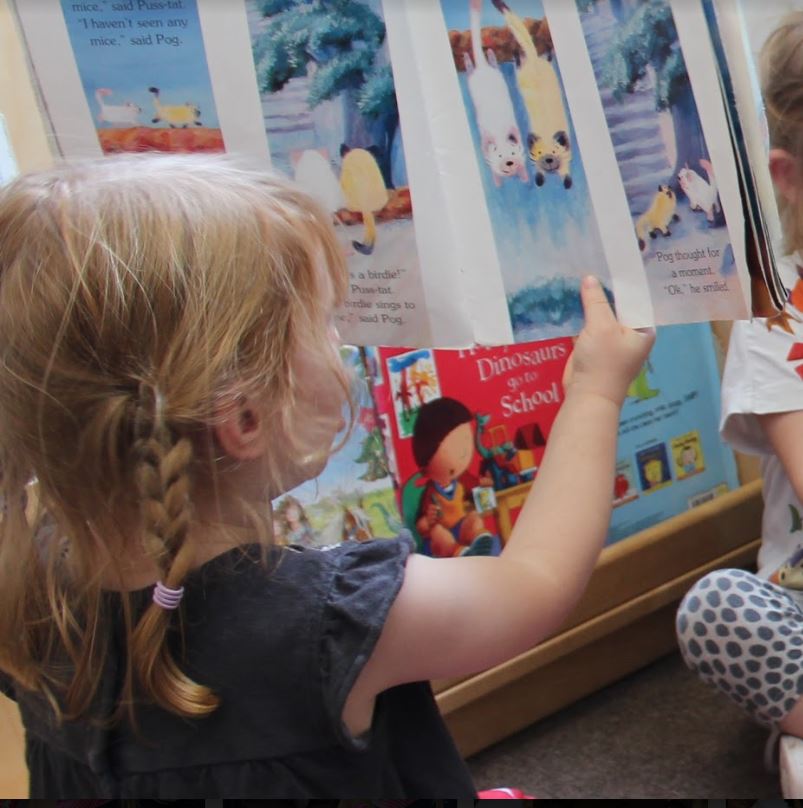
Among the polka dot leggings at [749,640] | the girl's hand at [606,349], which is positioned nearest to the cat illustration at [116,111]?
the girl's hand at [606,349]

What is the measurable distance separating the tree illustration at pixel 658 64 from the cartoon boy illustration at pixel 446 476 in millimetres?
557

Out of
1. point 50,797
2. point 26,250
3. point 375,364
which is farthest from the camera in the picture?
point 375,364

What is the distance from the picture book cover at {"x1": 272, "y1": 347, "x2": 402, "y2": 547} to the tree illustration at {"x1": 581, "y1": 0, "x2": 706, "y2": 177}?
0.50 meters

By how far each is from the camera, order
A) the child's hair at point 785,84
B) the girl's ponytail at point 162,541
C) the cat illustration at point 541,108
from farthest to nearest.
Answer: the child's hair at point 785,84 < the cat illustration at point 541,108 < the girl's ponytail at point 162,541

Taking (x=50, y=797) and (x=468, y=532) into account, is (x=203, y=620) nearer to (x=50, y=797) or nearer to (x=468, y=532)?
(x=50, y=797)

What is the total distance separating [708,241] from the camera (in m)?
0.65

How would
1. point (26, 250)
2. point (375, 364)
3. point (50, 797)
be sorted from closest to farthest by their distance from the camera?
point (26, 250) < point (50, 797) < point (375, 364)

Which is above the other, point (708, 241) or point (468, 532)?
point (708, 241)

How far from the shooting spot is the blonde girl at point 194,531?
0.56 meters

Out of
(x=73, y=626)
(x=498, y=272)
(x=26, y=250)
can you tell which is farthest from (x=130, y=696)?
(x=498, y=272)

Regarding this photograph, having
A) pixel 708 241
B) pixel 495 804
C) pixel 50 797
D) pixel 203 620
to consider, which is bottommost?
pixel 495 804

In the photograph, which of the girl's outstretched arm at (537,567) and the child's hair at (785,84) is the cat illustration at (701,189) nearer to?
→ the girl's outstretched arm at (537,567)

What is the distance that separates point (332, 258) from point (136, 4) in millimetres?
217

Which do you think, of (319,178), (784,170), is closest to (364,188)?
(319,178)
